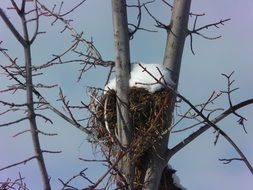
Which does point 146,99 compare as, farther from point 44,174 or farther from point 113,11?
point 44,174

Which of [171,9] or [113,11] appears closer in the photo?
[113,11]

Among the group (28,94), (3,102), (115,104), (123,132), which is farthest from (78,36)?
(28,94)

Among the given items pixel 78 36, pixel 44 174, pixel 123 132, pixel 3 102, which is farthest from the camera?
pixel 78 36

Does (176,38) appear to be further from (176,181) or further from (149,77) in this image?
(176,181)

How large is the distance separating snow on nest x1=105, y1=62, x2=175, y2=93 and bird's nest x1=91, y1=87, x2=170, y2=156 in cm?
4

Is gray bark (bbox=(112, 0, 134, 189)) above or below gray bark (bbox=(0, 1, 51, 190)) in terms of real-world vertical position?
above

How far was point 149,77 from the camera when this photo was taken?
4418mm

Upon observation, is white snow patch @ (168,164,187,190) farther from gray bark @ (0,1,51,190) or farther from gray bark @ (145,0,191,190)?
gray bark @ (0,1,51,190)

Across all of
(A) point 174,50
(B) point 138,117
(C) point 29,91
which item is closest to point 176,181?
(B) point 138,117

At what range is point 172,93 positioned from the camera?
429cm

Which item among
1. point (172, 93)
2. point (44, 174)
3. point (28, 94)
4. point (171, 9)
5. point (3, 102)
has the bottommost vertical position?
point (44, 174)

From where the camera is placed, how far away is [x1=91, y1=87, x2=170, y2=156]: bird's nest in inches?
165

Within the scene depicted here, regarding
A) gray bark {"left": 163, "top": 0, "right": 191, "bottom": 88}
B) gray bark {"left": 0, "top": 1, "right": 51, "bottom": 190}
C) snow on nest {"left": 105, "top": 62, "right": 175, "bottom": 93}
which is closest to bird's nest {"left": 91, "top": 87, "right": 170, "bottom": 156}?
snow on nest {"left": 105, "top": 62, "right": 175, "bottom": 93}

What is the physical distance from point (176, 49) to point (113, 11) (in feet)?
1.69
